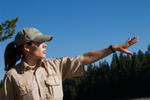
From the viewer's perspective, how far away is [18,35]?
122 inches

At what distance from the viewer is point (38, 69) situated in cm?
300

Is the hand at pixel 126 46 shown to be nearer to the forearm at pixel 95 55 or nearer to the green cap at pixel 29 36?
the forearm at pixel 95 55

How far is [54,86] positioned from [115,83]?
46.3 metres

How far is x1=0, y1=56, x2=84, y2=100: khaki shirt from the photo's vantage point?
2.82m

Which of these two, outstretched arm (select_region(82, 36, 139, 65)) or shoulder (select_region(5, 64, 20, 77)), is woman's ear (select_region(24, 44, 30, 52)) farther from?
outstretched arm (select_region(82, 36, 139, 65))

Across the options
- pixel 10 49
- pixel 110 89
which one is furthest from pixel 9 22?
pixel 110 89

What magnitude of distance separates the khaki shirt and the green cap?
0.27 meters

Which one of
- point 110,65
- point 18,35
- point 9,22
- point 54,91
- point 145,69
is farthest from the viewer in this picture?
point 110,65

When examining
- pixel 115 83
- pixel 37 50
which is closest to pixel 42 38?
pixel 37 50

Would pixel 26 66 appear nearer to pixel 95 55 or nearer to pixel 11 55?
pixel 11 55

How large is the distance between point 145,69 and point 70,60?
4650 centimetres

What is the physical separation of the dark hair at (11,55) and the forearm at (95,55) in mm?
860

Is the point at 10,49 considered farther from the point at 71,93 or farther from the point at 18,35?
the point at 71,93

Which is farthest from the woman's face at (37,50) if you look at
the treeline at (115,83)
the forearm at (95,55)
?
the treeline at (115,83)
